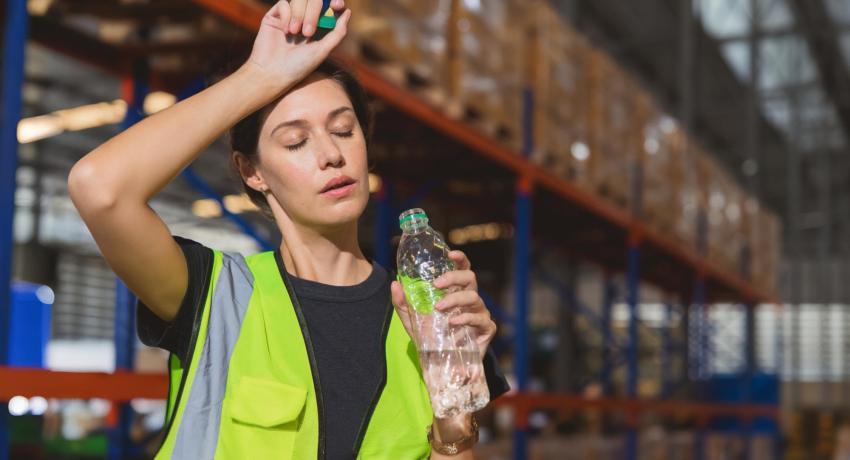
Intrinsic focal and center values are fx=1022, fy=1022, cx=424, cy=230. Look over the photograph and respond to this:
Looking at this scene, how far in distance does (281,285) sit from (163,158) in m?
0.37

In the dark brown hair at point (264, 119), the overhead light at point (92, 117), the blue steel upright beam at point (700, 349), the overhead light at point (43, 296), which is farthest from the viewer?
the blue steel upright beam at point (700, 349)


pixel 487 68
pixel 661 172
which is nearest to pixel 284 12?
pixel 487 68

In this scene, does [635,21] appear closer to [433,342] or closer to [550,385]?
[550,385]

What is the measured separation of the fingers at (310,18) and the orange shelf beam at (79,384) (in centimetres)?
204

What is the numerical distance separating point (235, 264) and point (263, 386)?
0.88 feet

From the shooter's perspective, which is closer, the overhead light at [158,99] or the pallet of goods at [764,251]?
the overhead light at [158,99]

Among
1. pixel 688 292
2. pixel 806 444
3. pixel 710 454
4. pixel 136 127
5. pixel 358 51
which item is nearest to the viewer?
pixel 136 127

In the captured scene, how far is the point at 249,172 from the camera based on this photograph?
2121 millimetres

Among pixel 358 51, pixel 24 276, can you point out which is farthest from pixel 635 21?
pixel 358 51

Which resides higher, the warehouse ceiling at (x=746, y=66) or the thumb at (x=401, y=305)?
the warehouse ceiling at (x=746, y=66)

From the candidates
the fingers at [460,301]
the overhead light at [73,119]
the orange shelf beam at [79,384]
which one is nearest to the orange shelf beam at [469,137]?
the fingers at [460,301]

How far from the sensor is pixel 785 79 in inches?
1179

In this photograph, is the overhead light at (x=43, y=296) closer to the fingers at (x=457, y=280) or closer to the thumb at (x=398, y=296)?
the thumb at (x=398, y=296)

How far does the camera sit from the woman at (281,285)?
1769 millimetres
